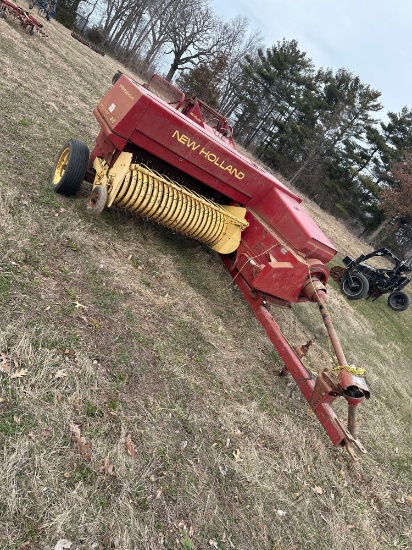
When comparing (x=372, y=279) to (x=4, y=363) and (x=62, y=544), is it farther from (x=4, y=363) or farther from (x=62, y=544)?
(x=62, y=544)

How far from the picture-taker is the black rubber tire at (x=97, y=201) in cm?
436

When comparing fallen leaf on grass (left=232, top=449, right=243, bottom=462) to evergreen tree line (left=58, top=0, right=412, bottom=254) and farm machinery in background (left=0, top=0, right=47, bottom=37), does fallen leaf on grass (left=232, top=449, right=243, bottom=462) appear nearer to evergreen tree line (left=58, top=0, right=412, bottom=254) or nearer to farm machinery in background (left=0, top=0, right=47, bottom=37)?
farm machinery in background (left=0, top=0, right=47, bottom=37)

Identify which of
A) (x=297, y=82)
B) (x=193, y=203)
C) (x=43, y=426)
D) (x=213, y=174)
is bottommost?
(x=43, y=426)

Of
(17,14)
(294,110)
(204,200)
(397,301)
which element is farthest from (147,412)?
(294,110)

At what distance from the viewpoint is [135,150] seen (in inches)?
193

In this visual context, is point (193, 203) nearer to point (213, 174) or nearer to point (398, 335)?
point (213, 174)

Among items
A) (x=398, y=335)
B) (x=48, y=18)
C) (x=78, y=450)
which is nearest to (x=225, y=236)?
(x=78, y=450)

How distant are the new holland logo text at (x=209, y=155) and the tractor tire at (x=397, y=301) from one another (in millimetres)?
8577

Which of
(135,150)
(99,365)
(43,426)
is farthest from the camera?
(135,150)

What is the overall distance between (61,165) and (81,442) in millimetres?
3718

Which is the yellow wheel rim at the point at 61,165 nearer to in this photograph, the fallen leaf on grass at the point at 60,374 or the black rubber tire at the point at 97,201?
the black rubber tire at the point at 97,201

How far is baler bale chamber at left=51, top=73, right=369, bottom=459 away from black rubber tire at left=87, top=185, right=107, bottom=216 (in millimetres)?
11

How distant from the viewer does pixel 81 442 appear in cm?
257

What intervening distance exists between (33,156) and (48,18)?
67.2ft
